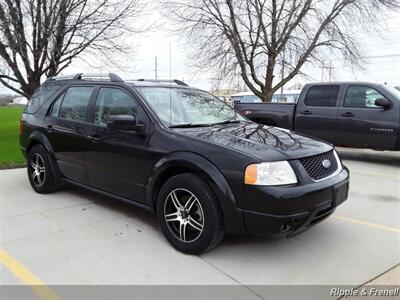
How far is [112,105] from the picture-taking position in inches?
182

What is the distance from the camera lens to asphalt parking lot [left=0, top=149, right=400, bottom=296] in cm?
330

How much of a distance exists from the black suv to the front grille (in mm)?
11

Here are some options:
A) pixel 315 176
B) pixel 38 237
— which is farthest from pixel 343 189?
pixel 38 237

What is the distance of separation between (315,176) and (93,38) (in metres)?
9.23

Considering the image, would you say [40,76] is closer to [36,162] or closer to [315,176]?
[36,162]

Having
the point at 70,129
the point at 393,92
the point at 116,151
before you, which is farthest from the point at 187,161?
the point at 393,92

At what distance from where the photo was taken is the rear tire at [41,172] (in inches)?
218

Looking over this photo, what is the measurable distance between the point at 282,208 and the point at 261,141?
752 millimetres

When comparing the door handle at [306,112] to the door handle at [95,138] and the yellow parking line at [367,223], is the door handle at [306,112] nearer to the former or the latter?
the yellow parking line at [367,223]

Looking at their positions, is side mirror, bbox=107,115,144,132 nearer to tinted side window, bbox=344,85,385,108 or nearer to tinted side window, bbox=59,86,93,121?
tinted side window, bbox=59,86,93,121

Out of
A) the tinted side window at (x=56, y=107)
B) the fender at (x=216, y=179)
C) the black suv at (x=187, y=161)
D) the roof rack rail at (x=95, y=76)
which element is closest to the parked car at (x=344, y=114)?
the black suv at (x=187, y=161)

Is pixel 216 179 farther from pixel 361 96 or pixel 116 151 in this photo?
pixel 361 96

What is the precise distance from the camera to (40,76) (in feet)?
36.6

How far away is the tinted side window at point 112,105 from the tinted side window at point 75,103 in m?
0.26
